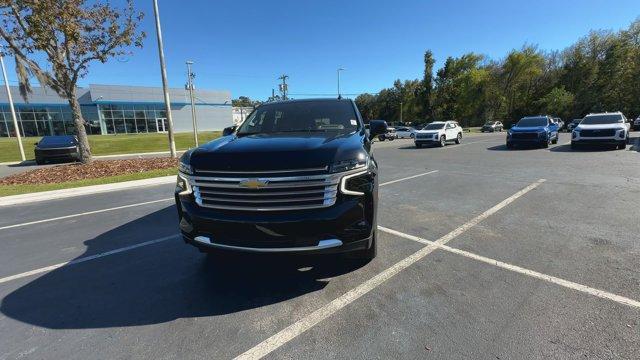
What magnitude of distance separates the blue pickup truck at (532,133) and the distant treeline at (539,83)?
40.6 metres

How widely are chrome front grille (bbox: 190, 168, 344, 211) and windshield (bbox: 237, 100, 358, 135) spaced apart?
1.38 m

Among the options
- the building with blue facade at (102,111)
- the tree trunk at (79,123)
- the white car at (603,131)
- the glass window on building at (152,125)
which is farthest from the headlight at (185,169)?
the glass window on building at (152,125)

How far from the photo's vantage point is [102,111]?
160 ft

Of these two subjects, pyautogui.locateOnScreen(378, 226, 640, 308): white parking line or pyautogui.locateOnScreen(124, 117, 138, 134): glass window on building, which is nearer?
pyautogui.locateOnScreen(378, 226, 640, 308): white parking line

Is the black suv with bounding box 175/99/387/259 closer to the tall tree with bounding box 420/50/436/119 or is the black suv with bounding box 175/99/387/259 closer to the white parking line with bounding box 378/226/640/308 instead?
the white parking line with bounding box 378/226/640/308

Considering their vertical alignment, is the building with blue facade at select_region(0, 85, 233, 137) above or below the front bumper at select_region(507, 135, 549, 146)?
above

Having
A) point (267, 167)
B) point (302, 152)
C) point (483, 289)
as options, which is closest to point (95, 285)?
point (267, 167)

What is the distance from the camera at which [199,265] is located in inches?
154

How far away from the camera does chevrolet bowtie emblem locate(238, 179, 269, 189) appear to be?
2.82m

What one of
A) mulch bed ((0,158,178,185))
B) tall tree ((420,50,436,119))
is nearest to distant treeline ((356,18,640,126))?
tall tree ((420,50,436,119))

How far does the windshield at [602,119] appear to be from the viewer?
15351 mm

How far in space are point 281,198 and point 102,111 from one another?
5696cm

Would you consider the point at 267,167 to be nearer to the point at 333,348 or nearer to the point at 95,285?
the point at 333,348

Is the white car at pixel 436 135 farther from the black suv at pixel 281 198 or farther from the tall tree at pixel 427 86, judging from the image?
the tall tree at pixel 427 86
